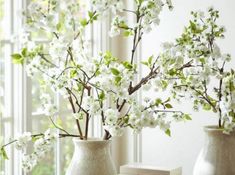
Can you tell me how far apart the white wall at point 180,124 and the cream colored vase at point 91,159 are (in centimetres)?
117

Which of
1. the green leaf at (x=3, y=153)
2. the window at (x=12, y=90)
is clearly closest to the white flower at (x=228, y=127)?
the green leaf at (x=3, y=153)

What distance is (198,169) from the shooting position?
7.57 ft

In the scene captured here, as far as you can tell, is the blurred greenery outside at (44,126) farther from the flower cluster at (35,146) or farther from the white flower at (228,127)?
the white flower at (228,127)

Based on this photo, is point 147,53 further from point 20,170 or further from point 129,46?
point 20,170

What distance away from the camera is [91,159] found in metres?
2.08

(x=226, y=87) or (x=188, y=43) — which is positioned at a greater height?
(x=188, y=43)

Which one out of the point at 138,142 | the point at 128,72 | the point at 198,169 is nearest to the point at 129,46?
the point at 138,142

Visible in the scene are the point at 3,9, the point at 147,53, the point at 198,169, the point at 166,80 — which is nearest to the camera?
the point at 166,80

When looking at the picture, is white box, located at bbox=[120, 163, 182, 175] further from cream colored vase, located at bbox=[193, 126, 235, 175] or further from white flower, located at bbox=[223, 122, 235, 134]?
white flower, located at bbox=[223, 122, 235, 134]

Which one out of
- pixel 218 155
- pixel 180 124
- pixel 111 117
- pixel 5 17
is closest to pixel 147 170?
pixel 218 155

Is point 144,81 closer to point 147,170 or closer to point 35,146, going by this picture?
point 35,146

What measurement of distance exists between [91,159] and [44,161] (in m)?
0.93

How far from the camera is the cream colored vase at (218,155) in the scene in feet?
7.36

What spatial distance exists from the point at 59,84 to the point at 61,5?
0.28 meters
